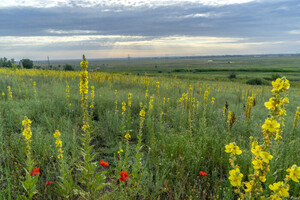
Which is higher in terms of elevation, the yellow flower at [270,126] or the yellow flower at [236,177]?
the yellow flower at [270,126]

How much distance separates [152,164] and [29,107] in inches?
159

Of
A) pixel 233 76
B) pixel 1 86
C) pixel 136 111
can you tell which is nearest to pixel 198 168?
pixel 136 111

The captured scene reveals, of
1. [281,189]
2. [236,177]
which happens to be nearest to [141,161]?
[236,177]

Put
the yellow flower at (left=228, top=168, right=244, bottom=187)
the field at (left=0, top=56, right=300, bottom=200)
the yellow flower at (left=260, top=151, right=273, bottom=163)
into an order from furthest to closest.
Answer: the field at (left=0, top=56, right=300, bottom=200) < the yellow flower at (left=228, top=168, right=244, bottom=187) < the yellow flower at (left=260, top=151, right=273, bottom=163)

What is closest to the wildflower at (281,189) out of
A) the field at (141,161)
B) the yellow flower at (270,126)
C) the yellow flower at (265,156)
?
the field at (141,161)

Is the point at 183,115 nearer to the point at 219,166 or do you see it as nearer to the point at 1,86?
the point at 219,166

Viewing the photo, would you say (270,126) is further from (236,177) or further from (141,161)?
(141,161)

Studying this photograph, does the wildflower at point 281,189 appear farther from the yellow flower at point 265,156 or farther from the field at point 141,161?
the yellow flower at point 265,156

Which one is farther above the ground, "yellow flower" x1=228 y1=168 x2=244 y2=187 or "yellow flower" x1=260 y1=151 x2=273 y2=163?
"yellow flower" x1=260 y1=151 x2=273 y2=163

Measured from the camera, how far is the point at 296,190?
2.49 m

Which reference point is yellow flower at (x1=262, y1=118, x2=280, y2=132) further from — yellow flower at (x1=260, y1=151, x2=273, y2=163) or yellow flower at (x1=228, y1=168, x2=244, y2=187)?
yellow flower at (x1=228, y1=168, x2=244, y2=187)

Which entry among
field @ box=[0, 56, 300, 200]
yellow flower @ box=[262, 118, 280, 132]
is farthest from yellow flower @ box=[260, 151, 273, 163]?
yellow flower @ box=[262, 118, 280, 132]

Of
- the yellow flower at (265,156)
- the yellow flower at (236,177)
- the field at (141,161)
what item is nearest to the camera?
the yellow flower at (265,156)

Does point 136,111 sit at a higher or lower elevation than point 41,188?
higher
